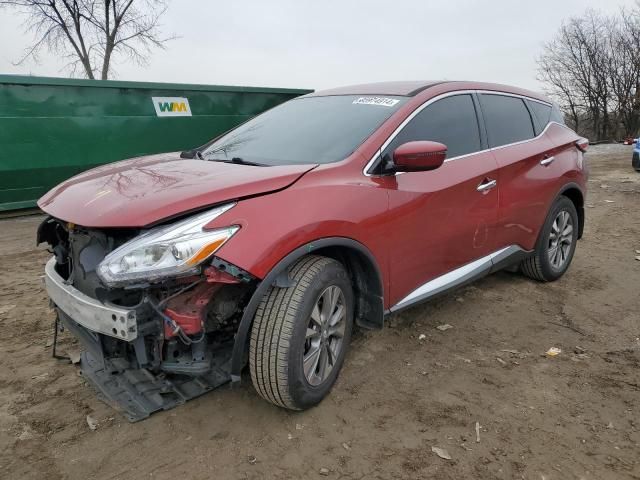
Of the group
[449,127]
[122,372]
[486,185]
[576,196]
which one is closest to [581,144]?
[576,196]

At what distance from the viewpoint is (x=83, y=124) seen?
759 centimetres

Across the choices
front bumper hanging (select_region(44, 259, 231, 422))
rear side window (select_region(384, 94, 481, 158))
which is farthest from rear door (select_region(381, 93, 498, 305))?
front bumper hanging (select_region(44, 259, 231, 422))

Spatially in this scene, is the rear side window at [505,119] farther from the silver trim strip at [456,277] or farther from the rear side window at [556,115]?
the silver trim strip at [456,277]

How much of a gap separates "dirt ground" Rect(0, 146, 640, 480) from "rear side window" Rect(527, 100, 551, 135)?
1.53 metres

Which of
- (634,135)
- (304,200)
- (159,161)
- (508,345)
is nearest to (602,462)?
(508,345)

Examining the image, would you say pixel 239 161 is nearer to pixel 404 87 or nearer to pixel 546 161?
pixel 404 87

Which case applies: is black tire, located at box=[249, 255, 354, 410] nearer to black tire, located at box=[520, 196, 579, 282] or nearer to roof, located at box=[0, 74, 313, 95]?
black tire, located at box=[520, 196, 579, 282]

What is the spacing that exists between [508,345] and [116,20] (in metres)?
23.7

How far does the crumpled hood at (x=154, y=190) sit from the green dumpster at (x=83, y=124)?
5.11 m

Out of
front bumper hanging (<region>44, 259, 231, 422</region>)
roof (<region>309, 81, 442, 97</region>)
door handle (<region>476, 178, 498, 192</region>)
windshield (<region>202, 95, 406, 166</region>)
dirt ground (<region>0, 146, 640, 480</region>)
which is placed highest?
roof (<region>309, 81, 442, 97</region>)

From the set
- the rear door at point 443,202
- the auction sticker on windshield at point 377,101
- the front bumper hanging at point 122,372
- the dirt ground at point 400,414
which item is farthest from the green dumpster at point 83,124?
the rear door at point 443,202

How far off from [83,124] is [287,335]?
661 cm

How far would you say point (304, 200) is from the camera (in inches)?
95.3

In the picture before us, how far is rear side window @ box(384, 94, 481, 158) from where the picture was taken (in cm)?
307
